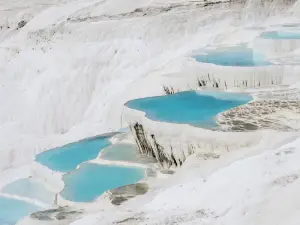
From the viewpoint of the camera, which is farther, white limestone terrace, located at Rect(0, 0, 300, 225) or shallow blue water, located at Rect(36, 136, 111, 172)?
white limestone terrace, located at Rect(0, 0, 300, 225)

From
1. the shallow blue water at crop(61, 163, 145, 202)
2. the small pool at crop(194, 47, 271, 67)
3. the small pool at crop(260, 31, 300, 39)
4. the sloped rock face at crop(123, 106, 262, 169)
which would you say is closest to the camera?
the sloped rock face at crop(123, 106, 262, 169)

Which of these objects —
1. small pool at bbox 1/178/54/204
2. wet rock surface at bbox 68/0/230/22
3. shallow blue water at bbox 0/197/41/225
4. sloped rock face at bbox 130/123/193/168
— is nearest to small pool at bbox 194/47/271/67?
sloped rock face at bbox 130/123/193/168

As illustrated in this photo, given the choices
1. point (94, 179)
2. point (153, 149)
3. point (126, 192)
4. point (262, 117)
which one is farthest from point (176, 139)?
point (126, 192)

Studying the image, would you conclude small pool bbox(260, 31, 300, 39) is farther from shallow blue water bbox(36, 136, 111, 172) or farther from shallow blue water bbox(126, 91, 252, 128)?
shallow blue water bbox(36, 136, 111, 172)

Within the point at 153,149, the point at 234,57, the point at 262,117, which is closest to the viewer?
the point at 262,117

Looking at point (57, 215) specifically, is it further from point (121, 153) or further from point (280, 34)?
point (280, 34)

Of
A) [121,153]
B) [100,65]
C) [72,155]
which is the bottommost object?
[100,65]

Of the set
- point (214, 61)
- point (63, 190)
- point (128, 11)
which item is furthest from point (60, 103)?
point (63, 190)

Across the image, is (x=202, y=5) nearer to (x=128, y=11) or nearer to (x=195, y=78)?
(x=128, y=11)
